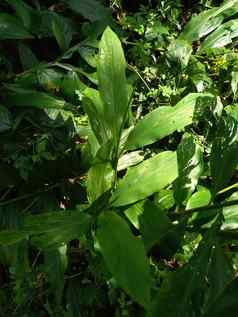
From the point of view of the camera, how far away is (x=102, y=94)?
1.35 m

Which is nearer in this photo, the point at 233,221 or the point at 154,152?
the point at 233,221

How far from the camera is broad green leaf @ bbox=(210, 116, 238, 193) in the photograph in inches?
48.7

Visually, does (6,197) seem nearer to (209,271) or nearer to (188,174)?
(188,174)

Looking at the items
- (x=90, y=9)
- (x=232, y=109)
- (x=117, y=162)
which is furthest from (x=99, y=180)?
(x=90, y=9)

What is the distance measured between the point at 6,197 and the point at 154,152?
1.92 ft

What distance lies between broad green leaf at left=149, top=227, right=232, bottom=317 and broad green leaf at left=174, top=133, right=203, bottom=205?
210mm

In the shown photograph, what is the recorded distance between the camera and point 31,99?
164cm

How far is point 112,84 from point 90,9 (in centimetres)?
75

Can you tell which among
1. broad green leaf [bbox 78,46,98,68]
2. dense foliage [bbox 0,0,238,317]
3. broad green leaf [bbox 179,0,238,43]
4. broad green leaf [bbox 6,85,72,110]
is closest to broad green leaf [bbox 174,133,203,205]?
dense foliage [bbox 0,0,238,317]

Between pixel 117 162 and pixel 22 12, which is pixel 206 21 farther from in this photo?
pixel 117 162

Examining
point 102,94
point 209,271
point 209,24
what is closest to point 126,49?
point 209,24

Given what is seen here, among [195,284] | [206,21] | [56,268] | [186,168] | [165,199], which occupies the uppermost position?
[206,21]

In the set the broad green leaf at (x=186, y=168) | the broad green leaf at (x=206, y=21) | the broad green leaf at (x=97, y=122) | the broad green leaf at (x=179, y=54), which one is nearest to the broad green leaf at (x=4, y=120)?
the broad green leaf at (x=97, y=122)

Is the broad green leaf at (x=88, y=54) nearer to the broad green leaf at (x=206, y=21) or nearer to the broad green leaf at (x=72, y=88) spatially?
the broad green leaf at (x=72, y=88)
